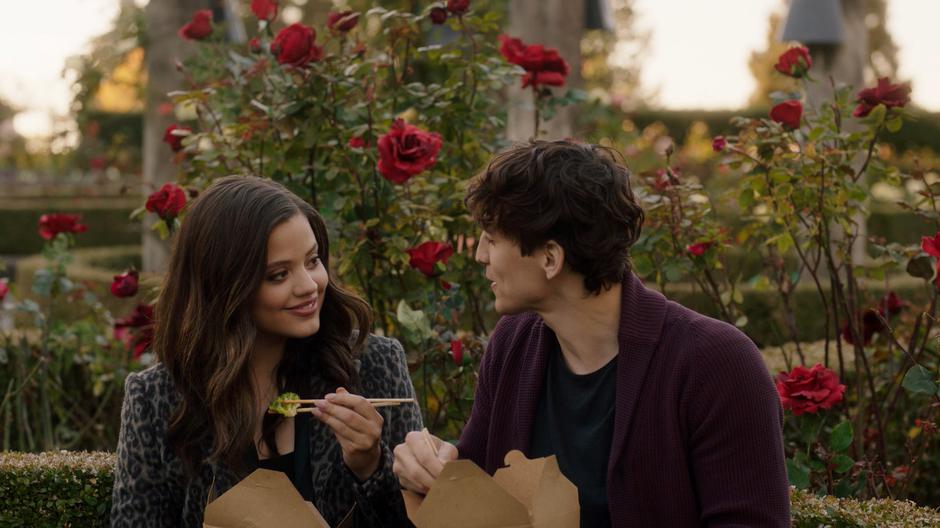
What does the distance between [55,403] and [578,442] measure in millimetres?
2691

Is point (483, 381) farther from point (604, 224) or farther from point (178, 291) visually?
point (178, 291)

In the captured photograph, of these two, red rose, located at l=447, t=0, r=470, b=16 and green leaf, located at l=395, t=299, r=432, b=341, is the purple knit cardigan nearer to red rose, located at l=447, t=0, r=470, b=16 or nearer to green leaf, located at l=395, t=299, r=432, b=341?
green leaf, located at l=395, t=299, r=432, b=341

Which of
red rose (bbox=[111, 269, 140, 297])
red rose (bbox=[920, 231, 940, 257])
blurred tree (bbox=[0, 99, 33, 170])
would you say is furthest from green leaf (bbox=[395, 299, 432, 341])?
blurred tree (bbox=[0, 99, 33, 170])

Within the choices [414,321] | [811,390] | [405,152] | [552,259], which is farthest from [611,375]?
[405,152]

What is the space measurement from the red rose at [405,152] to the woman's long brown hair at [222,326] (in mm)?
598

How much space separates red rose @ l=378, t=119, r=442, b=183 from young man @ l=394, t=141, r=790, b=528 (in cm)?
97

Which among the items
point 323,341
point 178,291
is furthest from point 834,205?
point 178,291

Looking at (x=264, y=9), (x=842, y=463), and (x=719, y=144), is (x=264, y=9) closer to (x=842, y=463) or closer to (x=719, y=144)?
(x=719, y=144)

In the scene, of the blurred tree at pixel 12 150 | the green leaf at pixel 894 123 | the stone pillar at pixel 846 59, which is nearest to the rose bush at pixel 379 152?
the green leaf at pixel 894 123

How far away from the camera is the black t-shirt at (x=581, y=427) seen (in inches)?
82.0

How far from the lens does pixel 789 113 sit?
329 centimetres

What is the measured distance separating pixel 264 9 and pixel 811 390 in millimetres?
1974

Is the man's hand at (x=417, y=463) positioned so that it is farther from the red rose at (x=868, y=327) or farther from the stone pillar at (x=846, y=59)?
the stone pillar at (x=846, y=59)

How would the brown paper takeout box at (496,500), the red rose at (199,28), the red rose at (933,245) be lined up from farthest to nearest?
the red rose at (199,28) → the red rose at (933,245) → the brown paper takeout box at (496,500)
